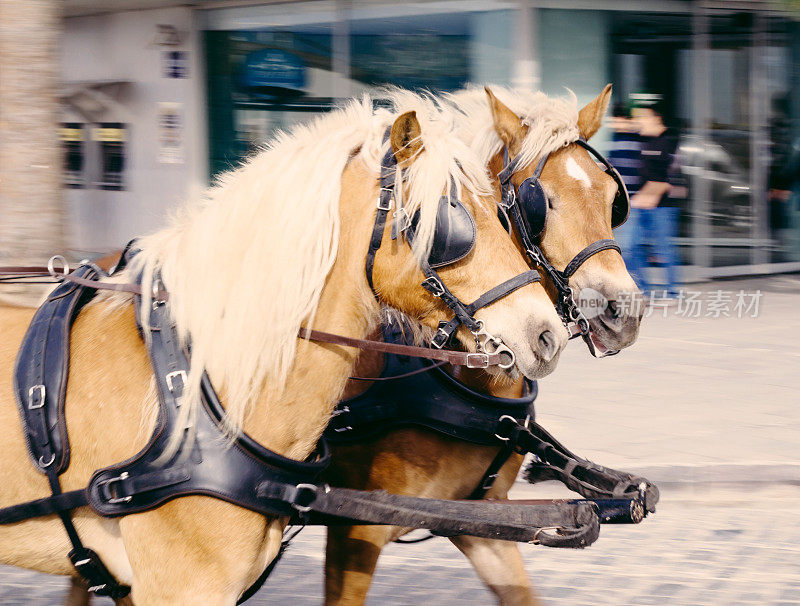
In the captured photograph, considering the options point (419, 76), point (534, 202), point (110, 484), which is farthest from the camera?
point (419, 76)

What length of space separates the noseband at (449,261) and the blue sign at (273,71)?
10524 mm

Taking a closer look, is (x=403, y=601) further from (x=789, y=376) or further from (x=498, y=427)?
(x=789, y=376)

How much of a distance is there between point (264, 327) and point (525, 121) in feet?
4.50

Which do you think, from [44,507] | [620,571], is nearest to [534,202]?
[44,507]

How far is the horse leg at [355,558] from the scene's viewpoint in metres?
2.94

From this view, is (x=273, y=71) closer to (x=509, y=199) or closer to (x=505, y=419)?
(x=509, y=199)

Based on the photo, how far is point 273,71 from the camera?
12664 millimetres

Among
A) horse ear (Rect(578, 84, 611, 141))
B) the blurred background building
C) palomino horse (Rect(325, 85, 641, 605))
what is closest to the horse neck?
palomino horse (Rect(325, 85, 641, 605))

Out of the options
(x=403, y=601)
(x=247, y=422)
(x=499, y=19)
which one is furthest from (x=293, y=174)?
(x=499, y=19)

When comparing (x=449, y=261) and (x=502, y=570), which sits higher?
(x=449, y=261)

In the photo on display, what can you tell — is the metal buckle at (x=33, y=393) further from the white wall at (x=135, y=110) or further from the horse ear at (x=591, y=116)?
the white wall at (x=135, y=110)

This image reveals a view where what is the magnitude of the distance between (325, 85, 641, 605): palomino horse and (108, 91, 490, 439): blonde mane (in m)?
0.70

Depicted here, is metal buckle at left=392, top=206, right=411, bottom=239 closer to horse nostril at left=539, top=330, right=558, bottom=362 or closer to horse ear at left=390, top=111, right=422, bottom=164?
horse ear at left=390, top=111, right=422, bottom=164

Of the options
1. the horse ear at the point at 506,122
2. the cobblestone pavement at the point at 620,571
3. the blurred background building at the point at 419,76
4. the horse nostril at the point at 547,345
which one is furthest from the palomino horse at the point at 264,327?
the blurred background building at the point at 419,76
